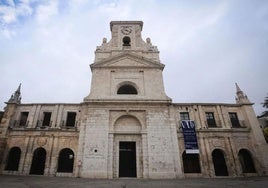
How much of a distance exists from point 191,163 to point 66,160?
1374cm

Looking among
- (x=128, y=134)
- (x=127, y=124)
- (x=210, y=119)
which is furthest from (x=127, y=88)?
(x=210, y=119)

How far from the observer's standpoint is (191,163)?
19.0 metres

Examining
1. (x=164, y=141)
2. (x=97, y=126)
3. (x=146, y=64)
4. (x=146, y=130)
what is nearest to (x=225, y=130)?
(x=164, y=141)

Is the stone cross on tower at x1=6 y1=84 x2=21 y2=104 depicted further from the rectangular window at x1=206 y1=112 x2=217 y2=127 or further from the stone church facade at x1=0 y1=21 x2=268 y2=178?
the rectangular window at x1=206 y1=112 x2=217 y2=127

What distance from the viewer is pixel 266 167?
59.4 feet

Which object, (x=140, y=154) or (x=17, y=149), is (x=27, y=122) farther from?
(x=140, y=154)

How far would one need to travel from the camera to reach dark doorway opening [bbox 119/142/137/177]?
17.4 metres

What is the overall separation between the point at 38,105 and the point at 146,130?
45.3 feet

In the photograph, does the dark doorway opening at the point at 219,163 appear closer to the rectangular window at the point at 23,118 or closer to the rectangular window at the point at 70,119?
the rectangular window at the point at 70,119

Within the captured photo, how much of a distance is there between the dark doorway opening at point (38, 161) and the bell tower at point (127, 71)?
25.6 ft

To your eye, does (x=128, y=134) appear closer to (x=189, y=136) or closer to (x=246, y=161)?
(x=189, y=136)

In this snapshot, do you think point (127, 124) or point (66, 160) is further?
point (127, 124)

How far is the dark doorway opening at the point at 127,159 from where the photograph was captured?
17.4m

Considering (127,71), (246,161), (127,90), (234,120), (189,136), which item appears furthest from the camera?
(127,90)
